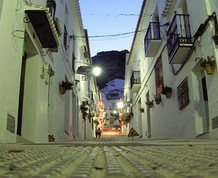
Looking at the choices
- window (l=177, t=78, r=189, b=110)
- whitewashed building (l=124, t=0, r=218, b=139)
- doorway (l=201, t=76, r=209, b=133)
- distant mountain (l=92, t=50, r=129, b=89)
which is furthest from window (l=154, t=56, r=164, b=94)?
distant mountain (l=92, t=50, r=129, b=89)

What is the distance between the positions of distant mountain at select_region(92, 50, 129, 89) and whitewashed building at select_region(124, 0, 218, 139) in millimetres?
58947

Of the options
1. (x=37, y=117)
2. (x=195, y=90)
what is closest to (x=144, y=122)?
(x=195, y=90)

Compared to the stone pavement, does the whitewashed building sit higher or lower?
higher

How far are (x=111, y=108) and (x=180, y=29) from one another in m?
49.0

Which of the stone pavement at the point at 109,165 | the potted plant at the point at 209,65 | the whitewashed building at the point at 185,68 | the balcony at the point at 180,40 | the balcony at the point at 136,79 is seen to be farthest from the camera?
the balcony at the point at 136,79

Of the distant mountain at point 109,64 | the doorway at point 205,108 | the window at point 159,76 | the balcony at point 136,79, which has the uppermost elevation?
the distant mountain at point 109,64

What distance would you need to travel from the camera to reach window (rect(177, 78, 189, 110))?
33.5ft

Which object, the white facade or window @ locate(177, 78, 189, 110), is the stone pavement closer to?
the white facade

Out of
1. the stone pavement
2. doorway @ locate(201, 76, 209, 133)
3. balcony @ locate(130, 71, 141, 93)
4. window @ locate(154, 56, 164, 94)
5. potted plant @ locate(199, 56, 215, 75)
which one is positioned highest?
balcony @ locate(130, 71, 141, 93)

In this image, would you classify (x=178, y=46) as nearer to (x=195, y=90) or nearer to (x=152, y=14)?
(x=195, y=90)

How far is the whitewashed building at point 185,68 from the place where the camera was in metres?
8.25

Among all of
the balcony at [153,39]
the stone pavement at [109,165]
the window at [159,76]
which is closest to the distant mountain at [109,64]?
the window at [159,76]

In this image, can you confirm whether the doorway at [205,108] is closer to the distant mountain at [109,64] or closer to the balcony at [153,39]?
the balcony at [153,39]

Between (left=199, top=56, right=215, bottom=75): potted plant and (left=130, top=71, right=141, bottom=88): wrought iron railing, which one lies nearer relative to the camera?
(left=199, top=56, right=215, bottom=75): potted plant
